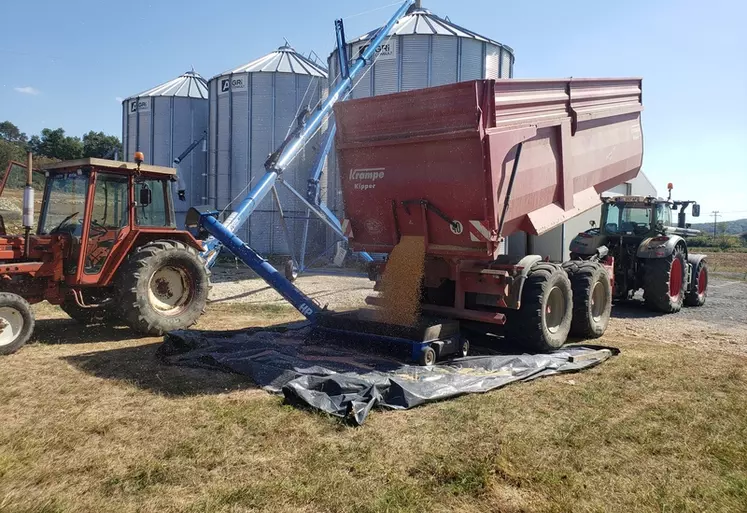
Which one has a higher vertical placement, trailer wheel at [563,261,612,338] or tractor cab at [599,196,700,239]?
tractor cab at [599,196,700,239]

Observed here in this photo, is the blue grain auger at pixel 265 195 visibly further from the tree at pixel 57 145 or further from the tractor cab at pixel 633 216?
the tree at pixel 57 145

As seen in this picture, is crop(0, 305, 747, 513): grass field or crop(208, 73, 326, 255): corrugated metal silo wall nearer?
crop(0, 305, 747, 513): grass field

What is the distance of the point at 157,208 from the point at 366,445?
5.43 m

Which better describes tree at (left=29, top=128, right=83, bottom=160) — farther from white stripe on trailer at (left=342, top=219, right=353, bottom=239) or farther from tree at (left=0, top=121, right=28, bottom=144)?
white stripe on trailer at (left=342, top=219, right=353, bottom=239)

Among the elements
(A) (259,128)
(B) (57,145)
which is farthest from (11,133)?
(A) (259,128)

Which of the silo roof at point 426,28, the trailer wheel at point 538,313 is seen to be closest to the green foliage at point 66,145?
the silo roof at point 426,28

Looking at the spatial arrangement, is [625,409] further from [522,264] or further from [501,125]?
[501,125]

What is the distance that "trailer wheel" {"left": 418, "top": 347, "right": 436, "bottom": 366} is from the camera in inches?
223

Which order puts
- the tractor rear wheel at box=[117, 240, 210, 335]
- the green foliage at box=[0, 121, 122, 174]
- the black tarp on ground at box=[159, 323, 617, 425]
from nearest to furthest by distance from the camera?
the black tarp on ground at box=[159, 323, 617, 425], the tractor rear wheel at box=[117, 240, 210, 335], the green foliage at box=[0, 121, 122, 174]

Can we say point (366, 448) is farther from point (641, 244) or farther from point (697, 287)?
point (697, 287)

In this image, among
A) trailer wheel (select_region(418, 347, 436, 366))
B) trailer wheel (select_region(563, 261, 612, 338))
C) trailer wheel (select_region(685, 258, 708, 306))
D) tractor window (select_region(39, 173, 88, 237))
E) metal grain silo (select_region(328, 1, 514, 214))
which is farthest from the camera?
metal grain silo (select_region(328, 1, 514, 214))

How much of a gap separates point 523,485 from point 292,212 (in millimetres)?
17715

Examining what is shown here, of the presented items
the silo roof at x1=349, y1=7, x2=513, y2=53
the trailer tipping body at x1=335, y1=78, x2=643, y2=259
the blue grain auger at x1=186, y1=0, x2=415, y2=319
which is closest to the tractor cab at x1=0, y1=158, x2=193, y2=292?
the blue grain auger at x1=186, y1=0, x2=415, y2=319

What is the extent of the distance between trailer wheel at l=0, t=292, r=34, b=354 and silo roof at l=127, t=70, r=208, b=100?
17.8m
